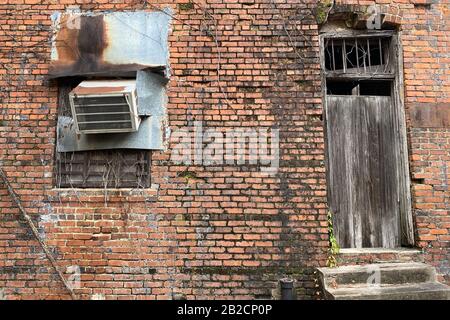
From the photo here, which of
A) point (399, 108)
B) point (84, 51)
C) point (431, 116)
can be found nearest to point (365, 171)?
point (399, 108)

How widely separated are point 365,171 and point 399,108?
900 millimetres

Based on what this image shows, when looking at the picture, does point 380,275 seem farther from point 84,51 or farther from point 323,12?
point 84,51

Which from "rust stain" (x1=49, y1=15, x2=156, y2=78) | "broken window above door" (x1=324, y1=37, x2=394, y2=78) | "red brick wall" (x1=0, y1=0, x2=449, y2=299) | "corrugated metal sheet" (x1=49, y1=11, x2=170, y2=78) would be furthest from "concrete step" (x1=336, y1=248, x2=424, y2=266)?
"rust stain" (x1=49, y1=15, x2=156, y2=78)

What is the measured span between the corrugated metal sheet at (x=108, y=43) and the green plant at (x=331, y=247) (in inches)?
108

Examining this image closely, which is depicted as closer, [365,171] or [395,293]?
[395,293]

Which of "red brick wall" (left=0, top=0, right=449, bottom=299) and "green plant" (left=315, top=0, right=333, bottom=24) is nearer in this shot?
"red brick wall" (left=0, top=0, right=449, bottom=299)

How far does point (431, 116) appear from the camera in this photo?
476cm

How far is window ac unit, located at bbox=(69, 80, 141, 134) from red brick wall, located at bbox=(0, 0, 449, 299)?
0.49m

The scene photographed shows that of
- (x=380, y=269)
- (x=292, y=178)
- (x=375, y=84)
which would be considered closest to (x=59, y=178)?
(x=292, y=178)

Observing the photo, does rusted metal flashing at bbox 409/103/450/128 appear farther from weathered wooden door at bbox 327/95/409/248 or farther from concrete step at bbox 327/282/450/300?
concrete step at bbox 327/282/450/300

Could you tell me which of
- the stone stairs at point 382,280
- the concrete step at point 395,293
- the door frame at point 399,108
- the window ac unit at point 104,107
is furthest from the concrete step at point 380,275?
the window ac unit at point 104,107

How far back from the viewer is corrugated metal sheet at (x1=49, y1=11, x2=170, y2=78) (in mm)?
4695

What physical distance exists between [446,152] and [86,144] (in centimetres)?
433

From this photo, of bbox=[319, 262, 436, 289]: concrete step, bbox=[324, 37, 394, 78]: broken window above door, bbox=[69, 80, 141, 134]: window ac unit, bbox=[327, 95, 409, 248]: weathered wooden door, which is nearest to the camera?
bbox=[319, 262, 436, 289]: concrete step
